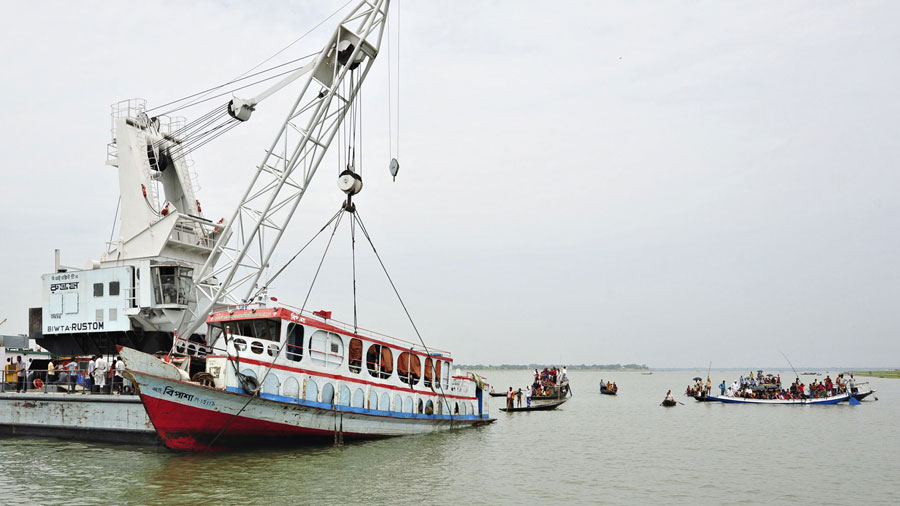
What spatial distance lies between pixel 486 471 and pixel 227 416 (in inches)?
336

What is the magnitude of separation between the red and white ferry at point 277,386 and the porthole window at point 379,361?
0.04m

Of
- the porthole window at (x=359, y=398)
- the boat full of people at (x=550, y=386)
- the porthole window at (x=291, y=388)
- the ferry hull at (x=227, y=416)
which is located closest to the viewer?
the ferry hull at (x=227, y=416)

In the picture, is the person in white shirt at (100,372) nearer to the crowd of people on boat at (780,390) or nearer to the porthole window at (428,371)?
the porthole window at (428,371)

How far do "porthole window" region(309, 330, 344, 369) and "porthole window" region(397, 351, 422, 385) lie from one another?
3.98 metres

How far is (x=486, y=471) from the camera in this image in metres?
22.0

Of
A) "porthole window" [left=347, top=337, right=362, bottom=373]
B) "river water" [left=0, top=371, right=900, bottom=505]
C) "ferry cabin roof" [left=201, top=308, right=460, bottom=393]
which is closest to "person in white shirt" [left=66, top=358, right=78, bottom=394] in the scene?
"river water" [left=0, top=371, right=900, bottom=505]

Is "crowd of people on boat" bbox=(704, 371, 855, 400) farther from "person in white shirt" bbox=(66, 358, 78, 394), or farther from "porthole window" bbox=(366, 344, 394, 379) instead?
"person in white shirt" bbox=(66, 358, 78, 394)

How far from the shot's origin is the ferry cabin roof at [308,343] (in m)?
22.5

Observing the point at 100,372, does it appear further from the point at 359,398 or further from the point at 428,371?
the point at 428,371

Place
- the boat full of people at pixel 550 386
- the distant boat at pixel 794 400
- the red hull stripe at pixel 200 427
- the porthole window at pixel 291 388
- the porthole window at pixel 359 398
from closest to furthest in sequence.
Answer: the red hull stripe at pixel 200 427
the porthole window at pixel 291 388
the porthole window at pixel 359 398
the distant boat at pixel 794 400
the boat full of people at pixel 550 386

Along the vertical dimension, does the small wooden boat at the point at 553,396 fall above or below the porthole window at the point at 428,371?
below

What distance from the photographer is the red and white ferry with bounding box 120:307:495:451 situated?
20.5 metres

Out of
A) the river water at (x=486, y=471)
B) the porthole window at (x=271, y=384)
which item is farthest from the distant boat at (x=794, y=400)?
the porthole window at (x=271, y=384)

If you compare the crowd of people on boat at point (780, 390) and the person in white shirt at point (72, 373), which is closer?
the person in white shirt at point (72, 373)
